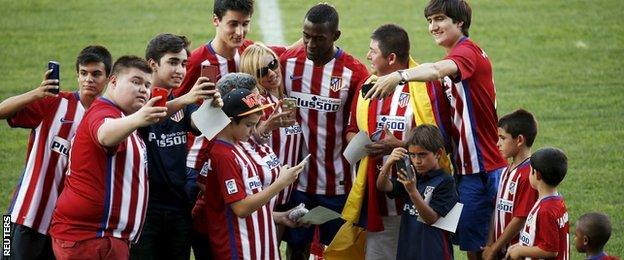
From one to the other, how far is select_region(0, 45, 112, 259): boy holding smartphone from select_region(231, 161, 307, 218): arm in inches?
49.7

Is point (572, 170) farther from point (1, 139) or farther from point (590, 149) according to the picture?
point (1, 139)

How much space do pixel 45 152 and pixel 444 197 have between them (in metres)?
2.63

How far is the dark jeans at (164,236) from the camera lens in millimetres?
8547

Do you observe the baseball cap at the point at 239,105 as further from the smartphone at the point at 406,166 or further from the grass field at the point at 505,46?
the grass field at the point at 505,46

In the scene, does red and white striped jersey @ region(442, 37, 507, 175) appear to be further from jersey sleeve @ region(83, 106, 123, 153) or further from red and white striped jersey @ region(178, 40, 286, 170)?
jersey sleeve @ region(83, 106, 123, 153)

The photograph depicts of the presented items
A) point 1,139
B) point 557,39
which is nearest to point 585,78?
point 557,39

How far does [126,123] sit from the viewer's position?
725 cm

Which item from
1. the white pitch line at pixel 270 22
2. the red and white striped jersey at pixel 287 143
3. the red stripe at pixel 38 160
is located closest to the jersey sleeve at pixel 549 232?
the red and white striped jersey at pixel 287 143

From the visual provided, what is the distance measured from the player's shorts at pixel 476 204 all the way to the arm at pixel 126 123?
2606 millimetres

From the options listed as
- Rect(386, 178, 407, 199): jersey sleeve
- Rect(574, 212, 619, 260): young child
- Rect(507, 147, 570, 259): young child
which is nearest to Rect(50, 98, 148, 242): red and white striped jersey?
Rect(386, 178, 407, 199): jersey sleeve

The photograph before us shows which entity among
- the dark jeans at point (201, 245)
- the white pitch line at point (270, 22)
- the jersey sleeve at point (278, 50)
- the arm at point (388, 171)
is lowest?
the dark jeans at point (201, 245)

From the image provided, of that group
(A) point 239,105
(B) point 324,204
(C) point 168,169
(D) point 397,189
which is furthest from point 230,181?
(B) point 324,204

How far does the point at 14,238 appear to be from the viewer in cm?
866

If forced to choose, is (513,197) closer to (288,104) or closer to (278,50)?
(288,104)
